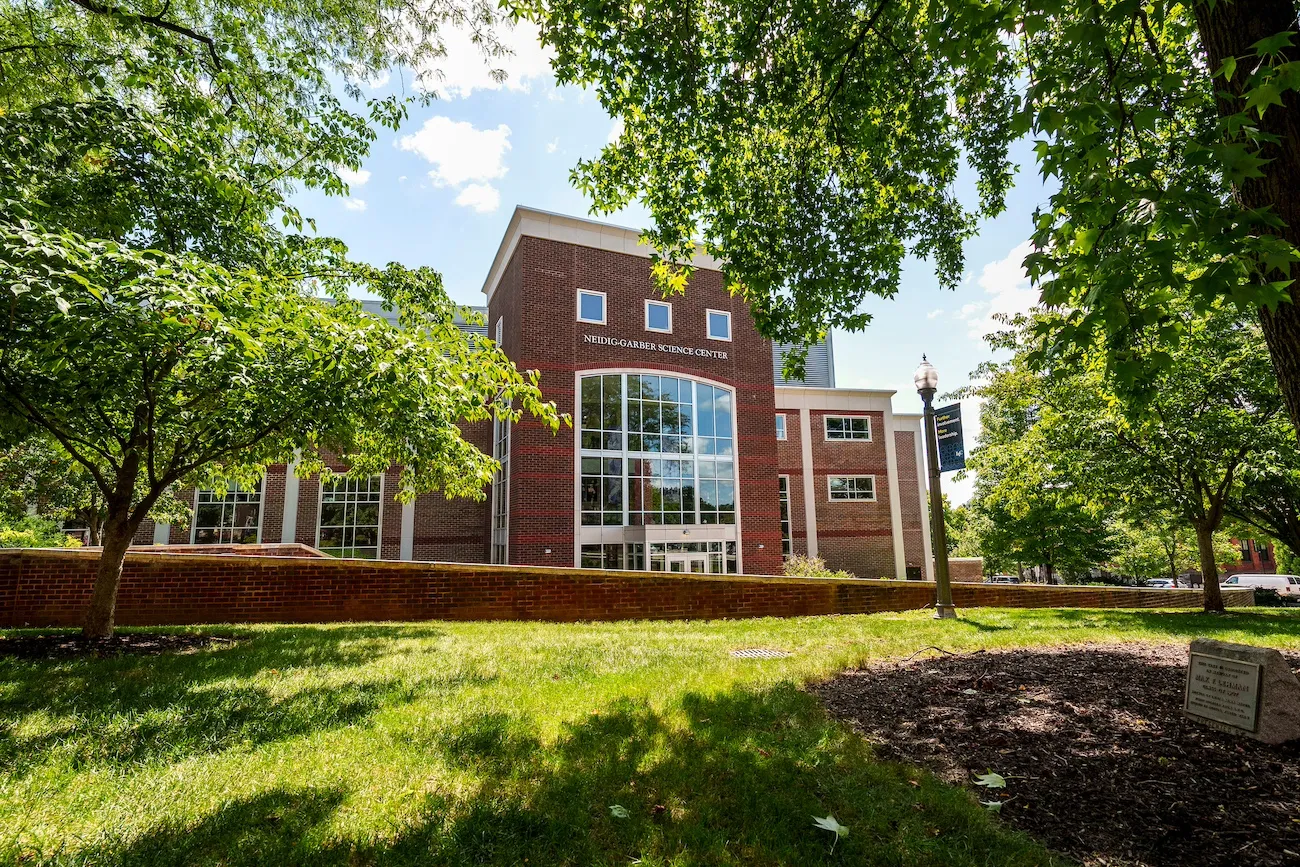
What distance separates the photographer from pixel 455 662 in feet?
21.2

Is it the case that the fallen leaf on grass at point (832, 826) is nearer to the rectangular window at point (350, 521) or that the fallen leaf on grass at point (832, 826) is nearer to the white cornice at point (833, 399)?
the rectangular window at point (350, 521)

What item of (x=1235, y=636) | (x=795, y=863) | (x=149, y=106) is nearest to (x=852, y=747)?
(x=795, y=863)

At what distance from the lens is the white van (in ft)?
111

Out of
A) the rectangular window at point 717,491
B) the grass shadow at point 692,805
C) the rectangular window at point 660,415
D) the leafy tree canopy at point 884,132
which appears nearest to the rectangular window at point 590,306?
the rectangular window at point 660,415

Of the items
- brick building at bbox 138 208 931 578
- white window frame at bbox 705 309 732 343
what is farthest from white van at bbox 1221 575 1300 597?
white window frame at bbox 705 309 732 343

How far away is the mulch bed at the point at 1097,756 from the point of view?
9.08 feet

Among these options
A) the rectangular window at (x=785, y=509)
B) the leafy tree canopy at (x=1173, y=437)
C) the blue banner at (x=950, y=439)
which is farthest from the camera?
the rectangular window at (x=785, y=509)

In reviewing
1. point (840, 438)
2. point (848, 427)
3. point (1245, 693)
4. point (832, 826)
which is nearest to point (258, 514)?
point (832, 826)

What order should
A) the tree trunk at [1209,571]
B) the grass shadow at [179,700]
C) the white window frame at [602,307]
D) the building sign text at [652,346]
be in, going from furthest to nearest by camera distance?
the building sign text at [652,346]
the white window frame at [602,307]
the tree trunk at [1209,571]
the grass shadow at [179,700]

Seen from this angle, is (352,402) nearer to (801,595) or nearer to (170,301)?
(170,301)

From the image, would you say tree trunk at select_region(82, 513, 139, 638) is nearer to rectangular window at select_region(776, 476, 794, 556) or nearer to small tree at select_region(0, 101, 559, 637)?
small tree at select_region(0, 101, 559, 637)

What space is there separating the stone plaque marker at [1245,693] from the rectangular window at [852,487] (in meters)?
28.3

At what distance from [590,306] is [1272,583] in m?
42.6

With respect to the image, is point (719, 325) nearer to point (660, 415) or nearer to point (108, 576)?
point (660, 415)
